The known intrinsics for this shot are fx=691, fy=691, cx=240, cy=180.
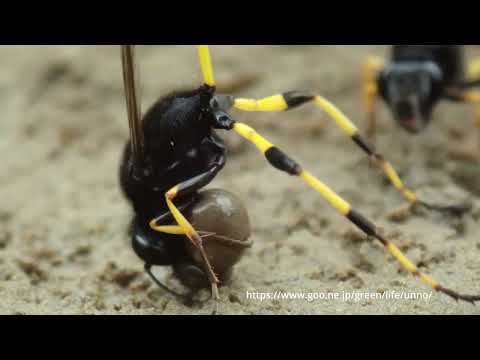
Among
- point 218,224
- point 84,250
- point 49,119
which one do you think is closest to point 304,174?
point 218,224

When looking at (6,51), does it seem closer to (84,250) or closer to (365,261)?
(84,250)

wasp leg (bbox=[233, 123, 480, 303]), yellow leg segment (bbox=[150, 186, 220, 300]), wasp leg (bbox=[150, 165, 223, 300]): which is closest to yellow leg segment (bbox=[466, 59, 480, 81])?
wasp leg (bbox=[233, 123, 480, 303])

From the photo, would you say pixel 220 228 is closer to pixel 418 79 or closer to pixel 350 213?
pixel 350 213

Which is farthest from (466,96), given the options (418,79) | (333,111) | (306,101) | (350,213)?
(350,213)

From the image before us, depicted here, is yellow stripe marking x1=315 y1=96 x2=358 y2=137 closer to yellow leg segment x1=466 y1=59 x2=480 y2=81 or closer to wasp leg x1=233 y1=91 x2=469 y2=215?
wasp leg x1=233 y1=91 x2=469 y2=215
